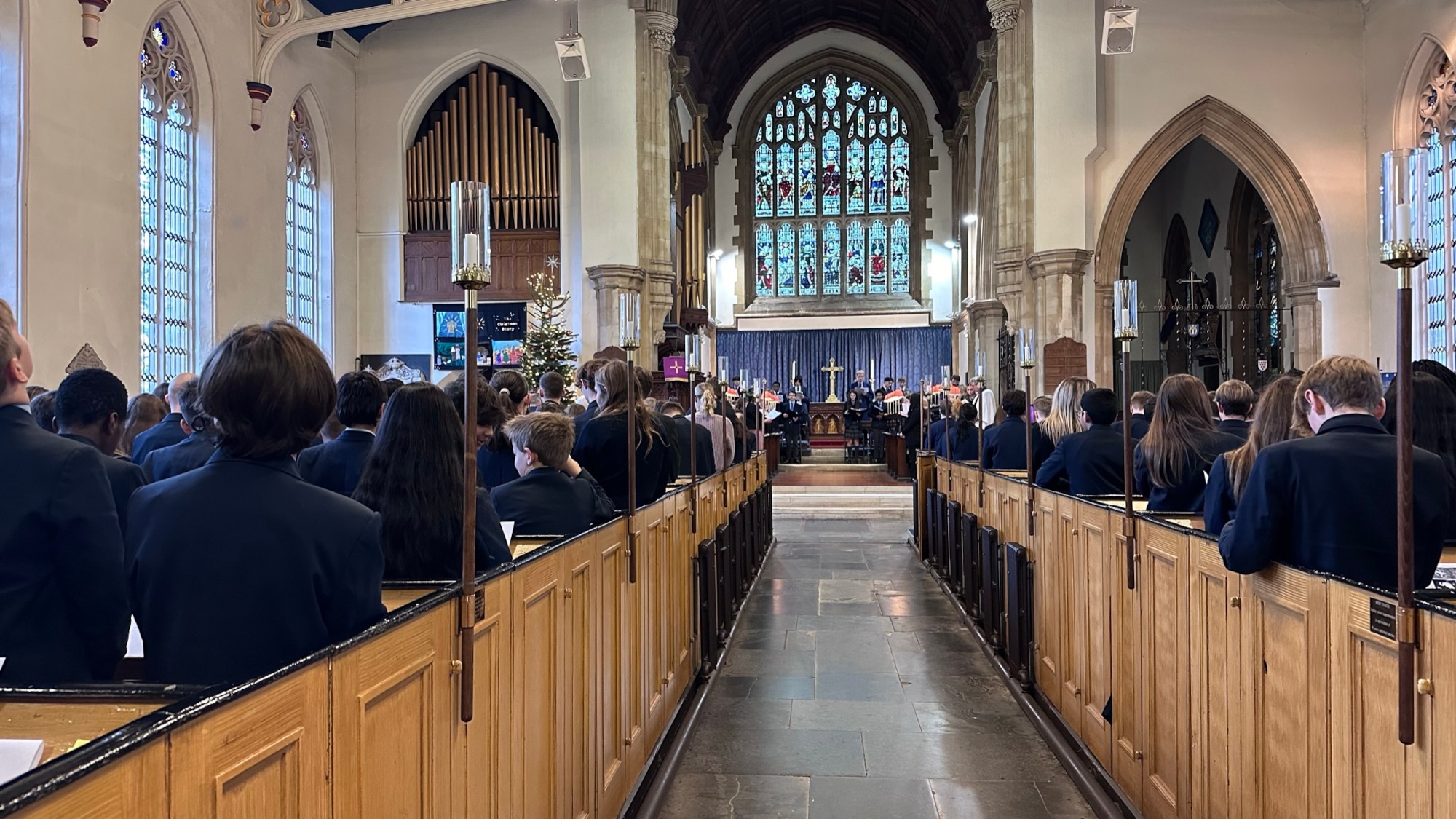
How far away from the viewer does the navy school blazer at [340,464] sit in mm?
2484

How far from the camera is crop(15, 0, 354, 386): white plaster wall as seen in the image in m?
7.59

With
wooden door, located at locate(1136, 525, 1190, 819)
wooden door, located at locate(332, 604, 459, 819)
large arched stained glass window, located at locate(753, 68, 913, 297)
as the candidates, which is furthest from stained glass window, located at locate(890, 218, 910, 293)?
wooden door, located at locate(332, 604, 459, 819)

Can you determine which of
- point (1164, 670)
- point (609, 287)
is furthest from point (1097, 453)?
point (609, 287)

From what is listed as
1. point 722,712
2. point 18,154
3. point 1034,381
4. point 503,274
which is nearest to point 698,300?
point 503,274

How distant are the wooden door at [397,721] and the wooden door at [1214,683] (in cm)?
178

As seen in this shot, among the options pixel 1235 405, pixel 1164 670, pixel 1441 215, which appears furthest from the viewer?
pixel 1441 215

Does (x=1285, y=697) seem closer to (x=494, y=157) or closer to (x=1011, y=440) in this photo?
(x=1011, y=440)

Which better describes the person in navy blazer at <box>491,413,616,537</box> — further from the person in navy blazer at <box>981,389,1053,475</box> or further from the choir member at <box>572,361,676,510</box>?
the person in navy blazer at <box>981,389,1053,475</box>

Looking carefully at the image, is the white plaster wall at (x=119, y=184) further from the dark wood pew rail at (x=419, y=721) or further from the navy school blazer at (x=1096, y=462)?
the navy school blazer at (x=1096, y=462)

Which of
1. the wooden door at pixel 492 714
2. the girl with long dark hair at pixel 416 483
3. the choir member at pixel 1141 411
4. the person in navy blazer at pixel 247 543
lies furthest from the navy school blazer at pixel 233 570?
the choir member at pixel 1141 411

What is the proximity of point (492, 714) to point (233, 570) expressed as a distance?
0.71m

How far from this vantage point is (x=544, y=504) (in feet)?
9.70

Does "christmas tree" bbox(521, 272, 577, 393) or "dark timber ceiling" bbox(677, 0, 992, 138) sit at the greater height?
"dark timber ceiling" bbox(677, 0, 992, 138)

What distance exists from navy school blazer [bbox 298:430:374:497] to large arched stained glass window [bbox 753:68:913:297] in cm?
2022
